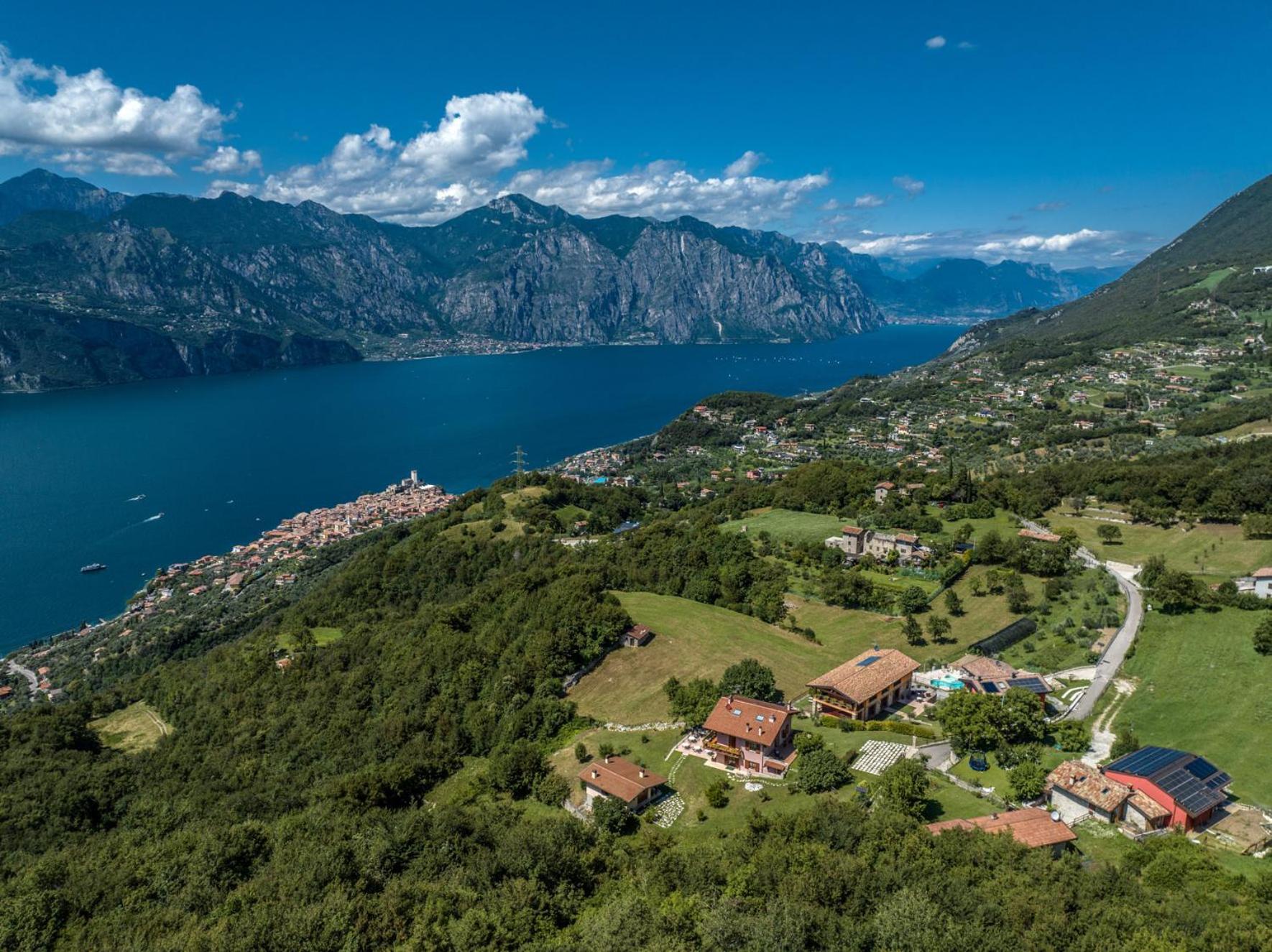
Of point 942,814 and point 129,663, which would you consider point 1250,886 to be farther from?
point 129,663

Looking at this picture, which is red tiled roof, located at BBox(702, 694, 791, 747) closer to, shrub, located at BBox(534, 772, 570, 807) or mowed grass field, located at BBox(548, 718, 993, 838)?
mowed grass field, located at BBox(548, 718, 993, 838)

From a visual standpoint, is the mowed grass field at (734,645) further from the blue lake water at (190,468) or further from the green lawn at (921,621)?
the blue lake water at (190,468)

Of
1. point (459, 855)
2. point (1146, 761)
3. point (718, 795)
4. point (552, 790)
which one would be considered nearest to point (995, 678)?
point (1146, 761)

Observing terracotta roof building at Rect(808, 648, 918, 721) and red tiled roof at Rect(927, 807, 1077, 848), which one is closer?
red tiled roof at Rect(927, 807, 1077, 848)

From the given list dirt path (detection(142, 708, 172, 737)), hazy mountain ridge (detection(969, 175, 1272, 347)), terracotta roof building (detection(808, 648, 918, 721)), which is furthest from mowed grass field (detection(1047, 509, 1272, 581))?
hazy mountain ridge (detection(969, 175, 1272, 347))

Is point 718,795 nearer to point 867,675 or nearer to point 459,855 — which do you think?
point 459,855

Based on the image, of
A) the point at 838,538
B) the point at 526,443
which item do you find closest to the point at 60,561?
the point at 526,443
